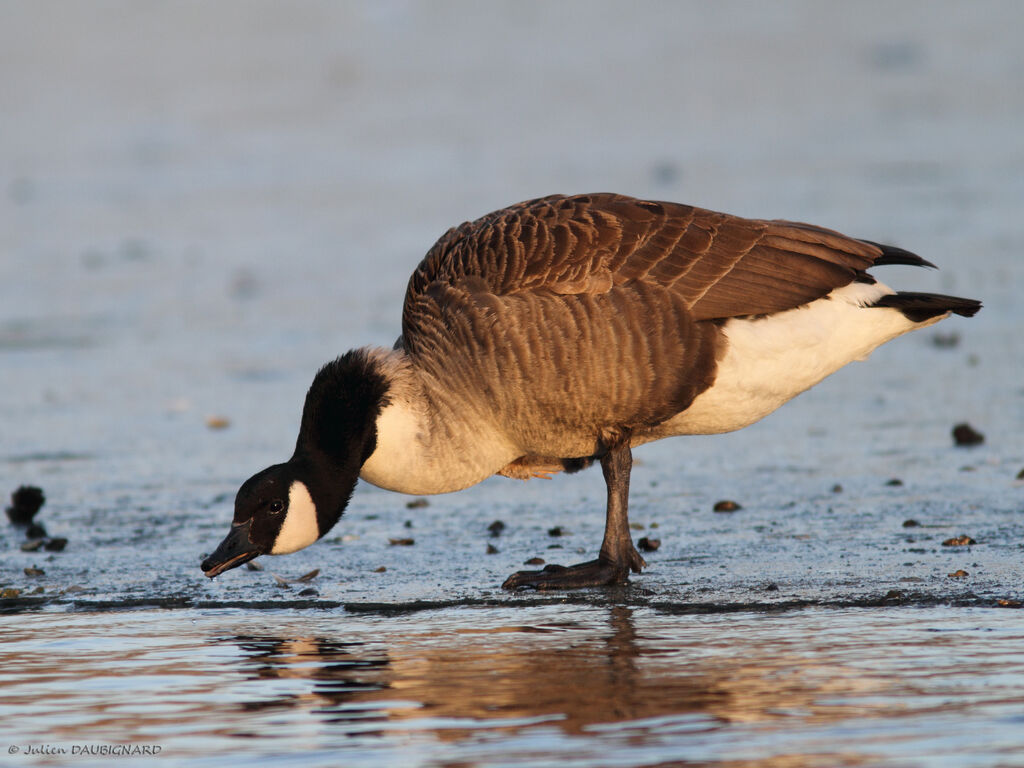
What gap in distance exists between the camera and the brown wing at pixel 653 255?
574cm

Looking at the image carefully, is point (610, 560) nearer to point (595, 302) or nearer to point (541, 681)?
point (595, 302)

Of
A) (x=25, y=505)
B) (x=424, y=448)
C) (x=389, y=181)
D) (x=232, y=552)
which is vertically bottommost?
(x=232, y=552)

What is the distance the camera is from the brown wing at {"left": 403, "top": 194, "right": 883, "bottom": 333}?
574cm

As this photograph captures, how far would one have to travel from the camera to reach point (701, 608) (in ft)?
16.9

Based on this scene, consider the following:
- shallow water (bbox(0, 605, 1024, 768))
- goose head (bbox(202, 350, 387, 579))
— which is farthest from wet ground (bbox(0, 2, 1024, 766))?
goose head (bbox(202, 350, 387, 579))

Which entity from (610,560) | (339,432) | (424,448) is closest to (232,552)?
(339,432)

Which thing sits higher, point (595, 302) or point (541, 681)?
point (595, 302)

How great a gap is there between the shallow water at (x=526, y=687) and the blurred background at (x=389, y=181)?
142 cm

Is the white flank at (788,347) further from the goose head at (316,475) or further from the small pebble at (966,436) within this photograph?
the small pebble at (966,436)

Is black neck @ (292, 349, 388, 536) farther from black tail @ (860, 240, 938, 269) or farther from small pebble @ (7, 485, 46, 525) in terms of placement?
black tail @ (860, 240, 938, 269)

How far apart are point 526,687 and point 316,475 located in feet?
5.97

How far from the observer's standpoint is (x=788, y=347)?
19.5 feet

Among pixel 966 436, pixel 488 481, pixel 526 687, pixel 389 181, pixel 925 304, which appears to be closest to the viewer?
pixel 526 687

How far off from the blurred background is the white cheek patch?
0.62 meters
